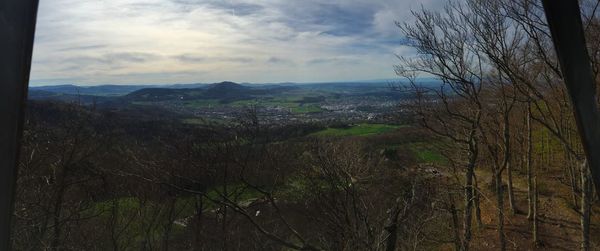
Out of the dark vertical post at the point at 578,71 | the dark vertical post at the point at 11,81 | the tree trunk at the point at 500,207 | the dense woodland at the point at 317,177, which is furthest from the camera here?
the tree trunk at the point at 500,207

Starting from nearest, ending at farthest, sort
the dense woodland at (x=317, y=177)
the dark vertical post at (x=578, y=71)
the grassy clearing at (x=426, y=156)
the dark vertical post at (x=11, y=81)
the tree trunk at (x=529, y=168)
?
the dark vertical post at (x=11, y=81) < the dark vertical post at (x=578, y=71) < the dense woodland at (x=317, y=177) < the tree trunk at (x=529, y=168) < the grassy clearing at (x=426, y=156)

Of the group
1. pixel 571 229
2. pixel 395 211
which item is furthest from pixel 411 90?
pixel 571 229

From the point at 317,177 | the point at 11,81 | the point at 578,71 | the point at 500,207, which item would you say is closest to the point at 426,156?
the point at 500,207

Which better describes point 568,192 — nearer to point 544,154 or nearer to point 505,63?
point 544,154

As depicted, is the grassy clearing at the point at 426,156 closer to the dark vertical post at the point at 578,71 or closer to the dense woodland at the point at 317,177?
the dense woodland at the point at 317,177

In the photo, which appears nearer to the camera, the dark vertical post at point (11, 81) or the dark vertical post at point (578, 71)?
the dark vertical post at point (11, 81)

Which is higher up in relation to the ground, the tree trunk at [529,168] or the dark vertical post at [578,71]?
the dark vertical post at [578,71]

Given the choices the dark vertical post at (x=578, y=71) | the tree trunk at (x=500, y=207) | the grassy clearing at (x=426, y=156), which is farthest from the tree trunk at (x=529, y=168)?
the dark vertical post at (x=578, y=71)
